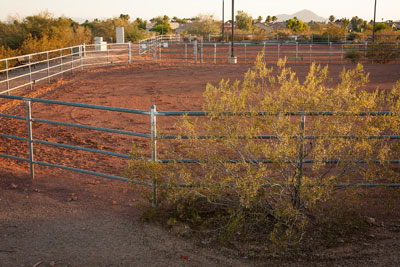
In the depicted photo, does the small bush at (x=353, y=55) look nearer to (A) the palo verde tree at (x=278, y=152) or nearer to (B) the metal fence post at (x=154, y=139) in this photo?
(A) the palo verde tree at (x=278, y=152)

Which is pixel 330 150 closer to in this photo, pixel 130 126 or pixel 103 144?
pixel 103 144

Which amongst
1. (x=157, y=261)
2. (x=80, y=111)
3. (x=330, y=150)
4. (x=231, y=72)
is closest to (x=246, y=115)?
(x=330, y=150)

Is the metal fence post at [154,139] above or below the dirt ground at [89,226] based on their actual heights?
above

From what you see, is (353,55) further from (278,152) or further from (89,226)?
(89,226)

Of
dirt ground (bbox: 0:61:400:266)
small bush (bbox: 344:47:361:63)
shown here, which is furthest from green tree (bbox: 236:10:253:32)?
dirt ground (bbox: 0:61:400:266)

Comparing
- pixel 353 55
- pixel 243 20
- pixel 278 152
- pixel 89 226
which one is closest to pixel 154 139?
pixel 89 226

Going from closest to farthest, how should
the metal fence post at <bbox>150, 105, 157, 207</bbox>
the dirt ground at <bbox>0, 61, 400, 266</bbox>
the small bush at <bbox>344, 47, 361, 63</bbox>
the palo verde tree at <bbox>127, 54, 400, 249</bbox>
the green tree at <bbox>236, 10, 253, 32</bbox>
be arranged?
the dirt ground at <bbox>0, 61, 400, 266</bbox>
the palo verde tree at <bbox>127, 54, 400, 249</bbox>
the metal fence post at <bbox>150, 105, 157, 207</bbox>
the small bush at <bbox>344, 47, 361, 63</bbox>
the green tree at <bbox>236, 10, 253, 32</bbox>

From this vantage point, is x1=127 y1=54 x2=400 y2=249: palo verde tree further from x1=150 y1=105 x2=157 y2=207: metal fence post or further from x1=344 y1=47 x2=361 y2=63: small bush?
x1=344 y1=47 x2=361 y2=63: small bush

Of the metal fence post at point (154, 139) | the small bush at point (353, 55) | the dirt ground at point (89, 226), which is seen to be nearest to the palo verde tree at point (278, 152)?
the metal fence post at point (154, 139)

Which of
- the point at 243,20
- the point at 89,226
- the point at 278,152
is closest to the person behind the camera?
the point at 278,152

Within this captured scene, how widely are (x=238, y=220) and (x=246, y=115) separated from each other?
117cm

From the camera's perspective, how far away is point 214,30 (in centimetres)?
6419

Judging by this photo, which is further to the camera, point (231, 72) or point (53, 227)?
point (231, 72)

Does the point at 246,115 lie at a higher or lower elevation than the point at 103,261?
higher
